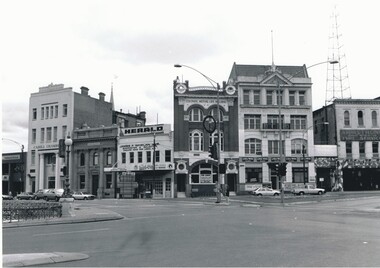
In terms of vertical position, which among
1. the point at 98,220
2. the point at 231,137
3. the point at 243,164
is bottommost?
the point at 98,220

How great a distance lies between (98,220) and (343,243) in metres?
13.7

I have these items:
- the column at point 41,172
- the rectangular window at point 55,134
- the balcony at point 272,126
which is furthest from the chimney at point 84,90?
the balcony at point 272,126

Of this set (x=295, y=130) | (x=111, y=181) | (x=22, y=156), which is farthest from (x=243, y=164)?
(x=22, y=156)

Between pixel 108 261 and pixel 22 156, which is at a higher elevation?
pixel 22 156

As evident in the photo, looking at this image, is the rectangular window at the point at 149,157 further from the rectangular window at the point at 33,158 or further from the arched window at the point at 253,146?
the rectangular window at the point at 33,158

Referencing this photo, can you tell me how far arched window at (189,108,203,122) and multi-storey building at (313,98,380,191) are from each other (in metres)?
19.1

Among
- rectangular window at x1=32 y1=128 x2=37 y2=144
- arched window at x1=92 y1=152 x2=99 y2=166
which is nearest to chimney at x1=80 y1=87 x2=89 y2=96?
rectangular window at x1=32 y1=128 x2=37 y2=144

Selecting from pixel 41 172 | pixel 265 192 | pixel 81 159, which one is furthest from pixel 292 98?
pixel 41 172

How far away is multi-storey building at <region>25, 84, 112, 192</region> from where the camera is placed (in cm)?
6821

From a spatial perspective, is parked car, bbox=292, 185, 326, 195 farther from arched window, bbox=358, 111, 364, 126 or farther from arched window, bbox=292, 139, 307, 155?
arched window, bbox=358, 111, 364, 126

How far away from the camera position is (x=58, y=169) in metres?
67.6

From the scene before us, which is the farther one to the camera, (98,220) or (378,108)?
(378,108)

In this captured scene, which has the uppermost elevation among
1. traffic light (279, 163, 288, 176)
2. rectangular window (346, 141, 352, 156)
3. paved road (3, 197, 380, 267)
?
rectangular window (346, 141, 352, 156)

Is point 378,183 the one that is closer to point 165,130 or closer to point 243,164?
point 243,164
